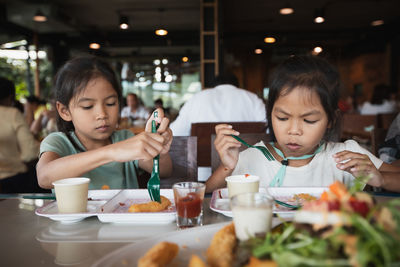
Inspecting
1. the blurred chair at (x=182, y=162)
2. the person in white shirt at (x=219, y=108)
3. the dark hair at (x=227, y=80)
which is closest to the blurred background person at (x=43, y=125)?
the person in white shirt at (x=219, y=108)

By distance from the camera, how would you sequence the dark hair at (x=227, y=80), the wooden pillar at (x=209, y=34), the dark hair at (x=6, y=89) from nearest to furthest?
the dark hair at (x=6, y=89) → the dark hair at (x=227, y=80) → the wooden pillar at (x=209, y=34)

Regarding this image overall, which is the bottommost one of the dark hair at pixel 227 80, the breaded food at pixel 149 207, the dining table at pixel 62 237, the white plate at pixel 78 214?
the dining table at pixel 62 237

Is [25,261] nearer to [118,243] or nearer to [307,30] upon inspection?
[118,243]

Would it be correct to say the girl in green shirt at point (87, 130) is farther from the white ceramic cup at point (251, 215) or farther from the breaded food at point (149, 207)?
the white ceramic cup at point (251, 215)

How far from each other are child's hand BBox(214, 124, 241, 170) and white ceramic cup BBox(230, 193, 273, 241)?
0.66 m

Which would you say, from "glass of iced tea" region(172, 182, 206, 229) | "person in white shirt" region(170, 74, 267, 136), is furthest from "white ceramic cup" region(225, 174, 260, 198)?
"person in white shirt" region(170, 74, 267, 136)

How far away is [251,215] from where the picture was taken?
67cm

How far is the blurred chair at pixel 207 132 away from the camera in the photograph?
2.53 metres

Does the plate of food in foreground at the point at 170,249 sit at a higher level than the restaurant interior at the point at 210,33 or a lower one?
lower

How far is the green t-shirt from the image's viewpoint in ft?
5.09

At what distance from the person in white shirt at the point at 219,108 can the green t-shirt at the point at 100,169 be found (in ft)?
5.44

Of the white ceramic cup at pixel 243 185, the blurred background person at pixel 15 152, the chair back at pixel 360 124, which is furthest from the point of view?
the chair back at pixel 360 124

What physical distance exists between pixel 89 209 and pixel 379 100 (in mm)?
7121

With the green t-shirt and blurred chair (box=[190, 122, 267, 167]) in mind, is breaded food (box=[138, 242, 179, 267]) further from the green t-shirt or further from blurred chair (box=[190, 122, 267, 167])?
blurred chair (box=[190, 122, 267, 167])
